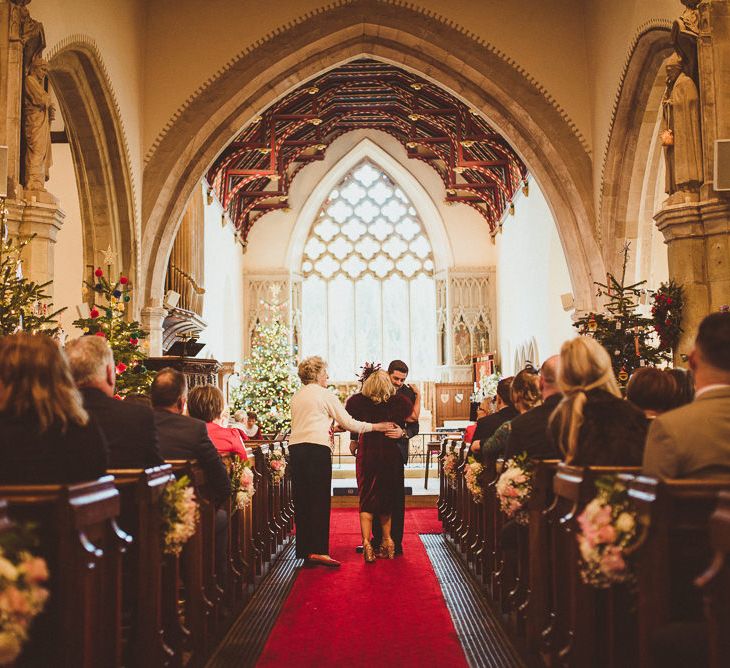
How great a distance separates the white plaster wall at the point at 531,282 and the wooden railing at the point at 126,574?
29.8 feet

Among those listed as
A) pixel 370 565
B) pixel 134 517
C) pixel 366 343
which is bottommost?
pixel 370 565

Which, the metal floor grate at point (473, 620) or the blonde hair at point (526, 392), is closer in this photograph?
the metal floor grate at point (473, 620)

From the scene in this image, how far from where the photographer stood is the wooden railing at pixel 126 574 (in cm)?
215

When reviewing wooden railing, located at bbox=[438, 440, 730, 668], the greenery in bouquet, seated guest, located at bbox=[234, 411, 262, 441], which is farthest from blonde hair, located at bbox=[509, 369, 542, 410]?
seated guest, located at bbox=[234, 411, 262, 441]

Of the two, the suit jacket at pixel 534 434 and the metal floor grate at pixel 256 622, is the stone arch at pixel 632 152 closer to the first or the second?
the metal floor grate at pixel 256 622

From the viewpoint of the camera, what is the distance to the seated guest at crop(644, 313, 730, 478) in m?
2.31

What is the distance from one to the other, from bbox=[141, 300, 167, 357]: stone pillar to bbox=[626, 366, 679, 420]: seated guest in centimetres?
823

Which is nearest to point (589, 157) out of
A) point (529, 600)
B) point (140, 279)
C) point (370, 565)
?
point (140, 279)

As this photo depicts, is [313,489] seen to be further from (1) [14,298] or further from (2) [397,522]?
(1) [14,298]

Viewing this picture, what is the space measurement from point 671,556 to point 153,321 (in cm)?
927

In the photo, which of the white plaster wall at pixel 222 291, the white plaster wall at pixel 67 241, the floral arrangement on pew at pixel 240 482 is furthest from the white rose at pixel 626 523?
the white plaster wall at pixel 222 291

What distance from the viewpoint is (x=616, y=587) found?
8.58ft

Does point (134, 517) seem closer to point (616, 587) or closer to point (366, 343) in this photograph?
point (616, 587)

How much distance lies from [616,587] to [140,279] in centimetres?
900
